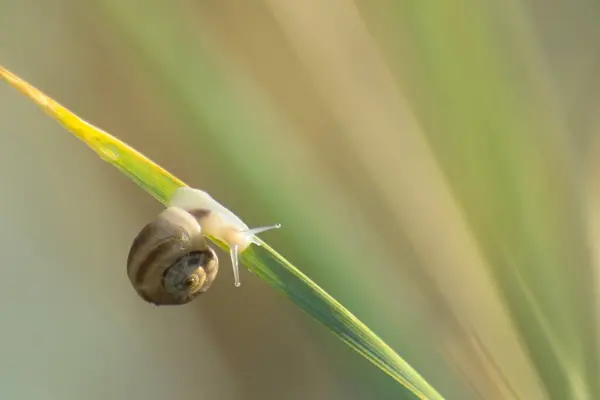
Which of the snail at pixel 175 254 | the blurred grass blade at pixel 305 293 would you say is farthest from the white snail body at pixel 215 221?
the blurred grass blade at pixel 305 293

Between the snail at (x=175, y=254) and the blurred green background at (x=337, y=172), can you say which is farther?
the blurred green background at (x=337, y=172)

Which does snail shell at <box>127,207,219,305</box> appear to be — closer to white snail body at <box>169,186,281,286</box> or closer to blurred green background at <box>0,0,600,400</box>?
white snail body at <box>169,186,281,286</box>

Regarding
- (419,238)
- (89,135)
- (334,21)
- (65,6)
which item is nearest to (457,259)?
(419,238)

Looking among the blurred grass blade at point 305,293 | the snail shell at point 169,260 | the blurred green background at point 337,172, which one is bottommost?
the snail shell at point 169,260

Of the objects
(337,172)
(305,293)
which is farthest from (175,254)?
(337,172)

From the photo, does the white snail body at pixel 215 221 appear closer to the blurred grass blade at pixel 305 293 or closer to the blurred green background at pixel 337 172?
the blurred grass blade at pixel 305 293

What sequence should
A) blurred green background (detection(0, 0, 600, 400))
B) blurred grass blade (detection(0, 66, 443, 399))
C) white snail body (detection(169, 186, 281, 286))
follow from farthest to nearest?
blurred green background (detection(0, 0, 600, 400))
white snail body (detection(169, 186, 281, 286))
blurred grass blade (detection(0, 66, 443, 399))

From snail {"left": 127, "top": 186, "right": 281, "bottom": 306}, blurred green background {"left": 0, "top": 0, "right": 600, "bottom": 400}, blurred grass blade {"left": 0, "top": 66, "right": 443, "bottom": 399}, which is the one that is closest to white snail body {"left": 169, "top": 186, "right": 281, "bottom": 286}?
snail {"left": 127, "top": 186, "right": 281, "bottom": 306}
